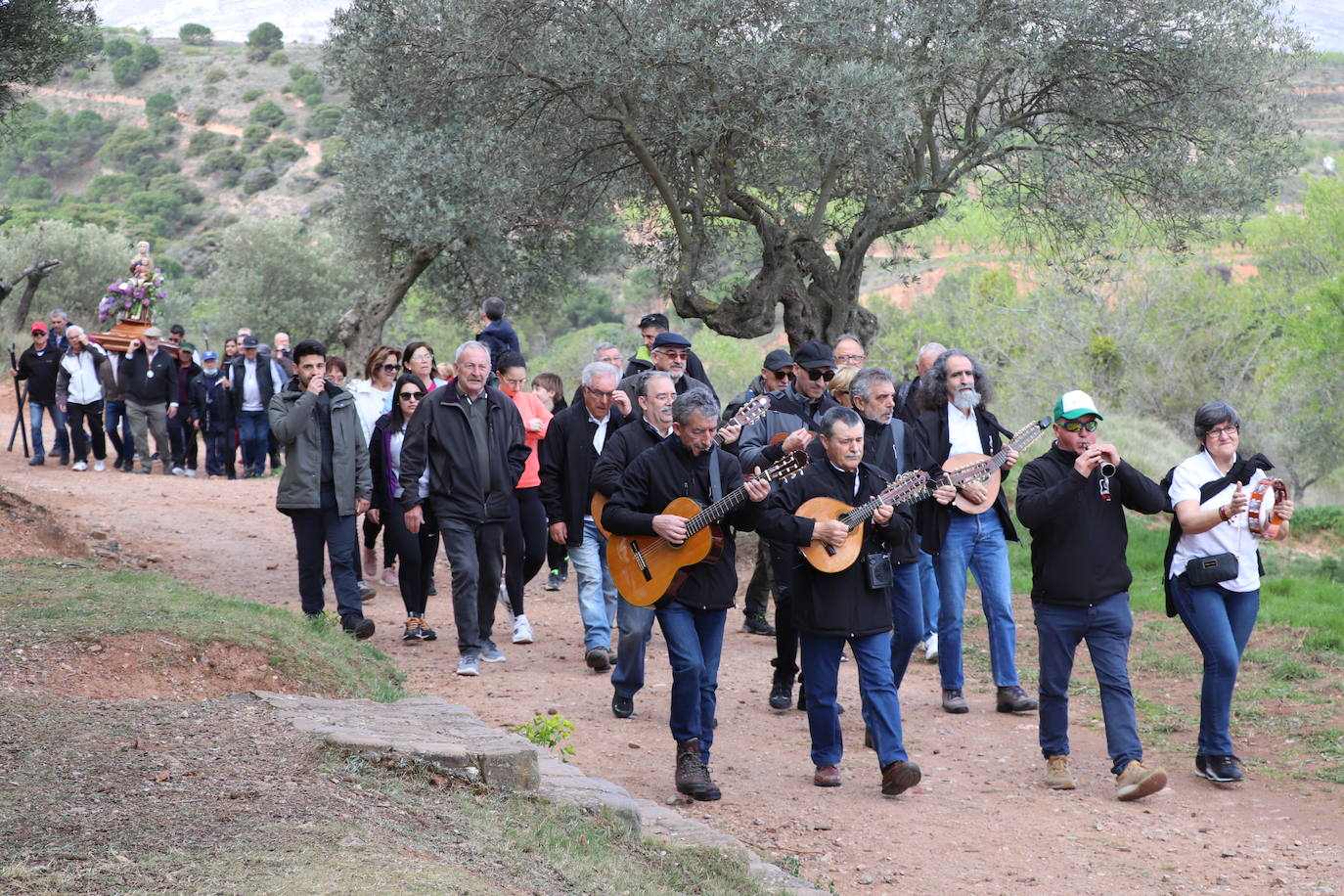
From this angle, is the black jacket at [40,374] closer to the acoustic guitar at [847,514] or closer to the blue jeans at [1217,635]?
the acoustic guitar at [847,514]

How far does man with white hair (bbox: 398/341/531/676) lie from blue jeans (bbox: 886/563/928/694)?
9.39 feet

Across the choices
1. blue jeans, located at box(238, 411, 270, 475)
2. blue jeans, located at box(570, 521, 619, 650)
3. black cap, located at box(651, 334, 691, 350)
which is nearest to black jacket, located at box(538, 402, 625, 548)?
blue jeans, located at box(570, 521, 619, 650)

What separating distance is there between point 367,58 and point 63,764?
1221cm

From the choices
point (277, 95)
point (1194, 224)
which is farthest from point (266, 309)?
point (277, 95)

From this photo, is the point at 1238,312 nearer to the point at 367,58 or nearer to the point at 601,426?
the point at 367,58

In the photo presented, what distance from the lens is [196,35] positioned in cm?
10450

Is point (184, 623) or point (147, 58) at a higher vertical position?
point (147, 58)

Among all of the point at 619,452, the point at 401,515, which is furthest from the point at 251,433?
the point at 619,452

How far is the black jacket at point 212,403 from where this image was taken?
1869 cm

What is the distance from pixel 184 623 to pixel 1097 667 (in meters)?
4.98

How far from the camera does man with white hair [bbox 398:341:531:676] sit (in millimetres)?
9141

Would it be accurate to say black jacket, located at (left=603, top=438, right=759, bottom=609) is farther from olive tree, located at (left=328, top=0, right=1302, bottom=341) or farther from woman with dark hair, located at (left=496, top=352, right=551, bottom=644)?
olive tree, located at (left=328, top=0, right=1302, bottom=341)

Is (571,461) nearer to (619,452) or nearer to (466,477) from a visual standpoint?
(466,477)

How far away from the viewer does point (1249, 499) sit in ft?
22.1
